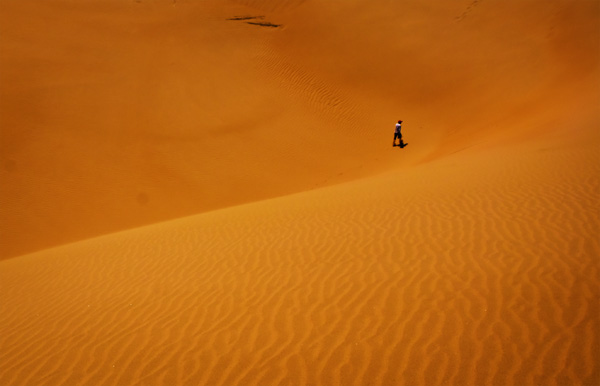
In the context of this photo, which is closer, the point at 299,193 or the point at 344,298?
the point at 344,298

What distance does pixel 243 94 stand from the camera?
57.4 ft

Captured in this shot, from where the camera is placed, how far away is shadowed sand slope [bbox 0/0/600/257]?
1267 centimetres

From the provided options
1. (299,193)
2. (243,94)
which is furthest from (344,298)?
(243,94)

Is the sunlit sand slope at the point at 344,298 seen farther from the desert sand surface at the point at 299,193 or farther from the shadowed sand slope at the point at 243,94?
the shadowed sand slope at the point at 243,94

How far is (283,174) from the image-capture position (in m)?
14.1

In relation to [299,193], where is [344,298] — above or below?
below

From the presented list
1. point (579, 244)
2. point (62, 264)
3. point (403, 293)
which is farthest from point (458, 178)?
point (62, 264)

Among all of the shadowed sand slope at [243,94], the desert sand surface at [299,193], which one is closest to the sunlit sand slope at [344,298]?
the desert sand surface at [299,193]

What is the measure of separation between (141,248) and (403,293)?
17.3 feet

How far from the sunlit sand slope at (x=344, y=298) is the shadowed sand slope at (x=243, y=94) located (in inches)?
203

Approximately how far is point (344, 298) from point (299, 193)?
6720 mm

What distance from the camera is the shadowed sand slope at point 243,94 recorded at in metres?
12.7

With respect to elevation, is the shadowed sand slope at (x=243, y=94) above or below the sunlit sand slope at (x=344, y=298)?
above

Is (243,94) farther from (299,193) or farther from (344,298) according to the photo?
(344,298)
